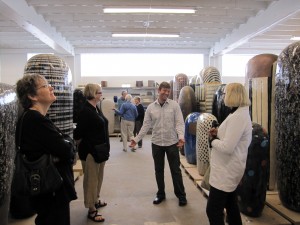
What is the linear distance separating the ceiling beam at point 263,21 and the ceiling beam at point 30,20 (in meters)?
5.26

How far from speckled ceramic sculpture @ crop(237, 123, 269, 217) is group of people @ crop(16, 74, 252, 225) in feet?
2.34

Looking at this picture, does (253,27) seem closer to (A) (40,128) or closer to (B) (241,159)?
(B) (241,159)

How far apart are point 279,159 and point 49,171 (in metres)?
2.35

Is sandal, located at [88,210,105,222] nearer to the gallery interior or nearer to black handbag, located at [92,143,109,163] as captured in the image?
the gallery interior

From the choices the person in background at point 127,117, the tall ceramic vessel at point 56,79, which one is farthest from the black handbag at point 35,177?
the person in background at point 127,117

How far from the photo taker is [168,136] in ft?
11.3

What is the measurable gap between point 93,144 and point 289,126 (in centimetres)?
192

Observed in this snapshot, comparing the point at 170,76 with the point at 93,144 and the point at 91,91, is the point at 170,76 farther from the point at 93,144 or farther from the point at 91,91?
the point at 93,144

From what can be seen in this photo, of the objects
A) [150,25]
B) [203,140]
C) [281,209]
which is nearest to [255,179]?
[281,209]

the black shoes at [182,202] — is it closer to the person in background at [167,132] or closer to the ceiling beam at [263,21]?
the person in background at [167,132]

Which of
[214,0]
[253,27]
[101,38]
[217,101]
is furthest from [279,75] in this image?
[101,38]

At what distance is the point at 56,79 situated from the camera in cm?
365

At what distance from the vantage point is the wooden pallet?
2.78 metres

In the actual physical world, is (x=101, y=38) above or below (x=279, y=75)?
above
